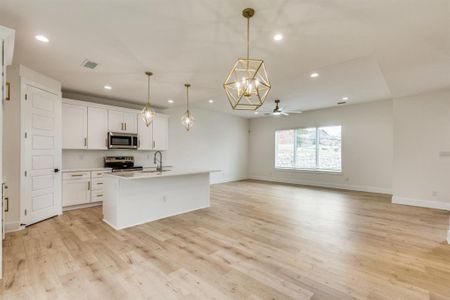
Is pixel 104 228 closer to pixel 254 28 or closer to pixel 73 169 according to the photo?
pixel 73 169

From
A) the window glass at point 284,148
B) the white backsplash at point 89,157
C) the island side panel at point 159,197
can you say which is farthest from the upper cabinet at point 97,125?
the window glass at point 284,148

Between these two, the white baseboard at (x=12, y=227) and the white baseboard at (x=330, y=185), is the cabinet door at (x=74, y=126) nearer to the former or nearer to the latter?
the white baseboard at (x=12, y=227)

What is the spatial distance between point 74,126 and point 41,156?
1104 mm

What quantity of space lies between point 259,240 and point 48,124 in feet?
14.7

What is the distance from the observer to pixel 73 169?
4918mm

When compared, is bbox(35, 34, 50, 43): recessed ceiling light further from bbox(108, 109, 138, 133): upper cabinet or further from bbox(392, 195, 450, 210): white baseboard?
bbox(392, 195, 450, 210): white baseboard

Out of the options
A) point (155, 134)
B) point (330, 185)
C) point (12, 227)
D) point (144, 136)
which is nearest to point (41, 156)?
point (12, 227)

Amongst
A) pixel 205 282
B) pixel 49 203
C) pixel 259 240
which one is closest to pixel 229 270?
pixel 205 282

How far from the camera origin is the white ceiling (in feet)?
7.04

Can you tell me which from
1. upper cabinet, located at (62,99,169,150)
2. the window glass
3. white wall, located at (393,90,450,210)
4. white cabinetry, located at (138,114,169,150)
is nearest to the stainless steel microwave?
upper cabinet, located at (62,99,169,150)

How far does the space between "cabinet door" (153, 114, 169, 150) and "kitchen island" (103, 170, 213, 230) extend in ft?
7.52

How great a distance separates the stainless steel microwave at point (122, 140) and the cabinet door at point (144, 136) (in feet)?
0.76

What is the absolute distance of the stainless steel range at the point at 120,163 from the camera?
5484 millimetres

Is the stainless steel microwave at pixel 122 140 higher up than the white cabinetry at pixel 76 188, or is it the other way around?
the stainless steel microwave at pixel 122 140
